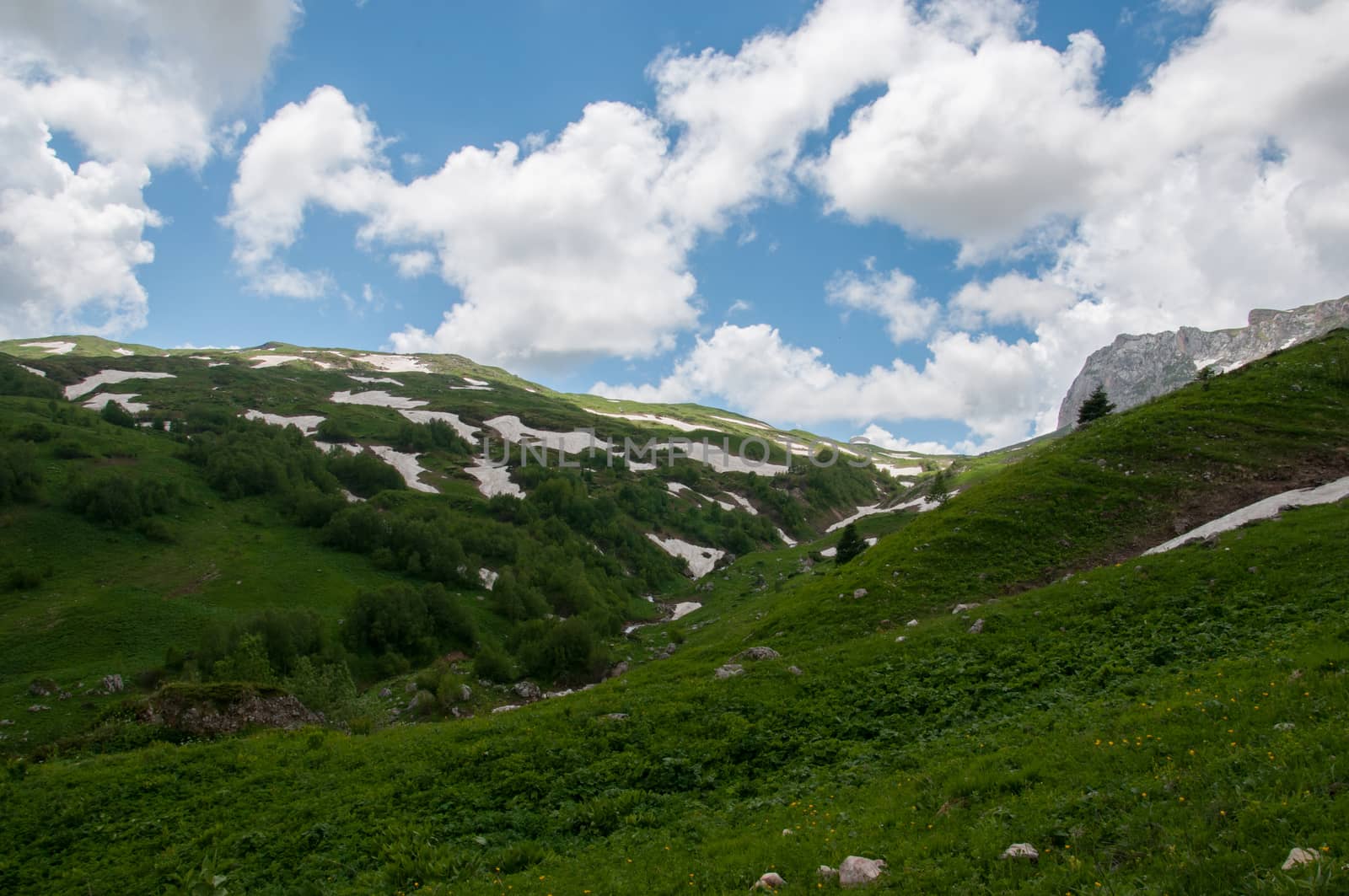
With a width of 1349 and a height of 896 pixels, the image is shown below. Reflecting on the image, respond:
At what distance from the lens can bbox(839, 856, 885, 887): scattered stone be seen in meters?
10.3

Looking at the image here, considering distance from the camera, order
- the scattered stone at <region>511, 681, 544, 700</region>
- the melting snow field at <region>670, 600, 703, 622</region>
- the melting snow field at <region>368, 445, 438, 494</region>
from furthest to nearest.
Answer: the melting snow field at <region>368, 445, 438, 494</region>, the melting snow field at <region>670, 600, 703, 622</region>, the scattered stone at <region>511, 681, 544, 700</region>

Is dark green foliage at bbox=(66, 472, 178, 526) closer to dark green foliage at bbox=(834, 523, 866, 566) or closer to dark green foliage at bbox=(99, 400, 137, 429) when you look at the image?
dark green foliage at bbox=(99, 400, 137, 429)

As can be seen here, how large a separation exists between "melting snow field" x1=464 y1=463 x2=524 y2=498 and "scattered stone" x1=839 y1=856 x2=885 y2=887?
129m

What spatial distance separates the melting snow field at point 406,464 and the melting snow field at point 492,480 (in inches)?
437

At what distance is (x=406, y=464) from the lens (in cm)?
14625

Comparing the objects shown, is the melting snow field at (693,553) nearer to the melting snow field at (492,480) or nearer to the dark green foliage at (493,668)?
the melting snow field at (492,480)

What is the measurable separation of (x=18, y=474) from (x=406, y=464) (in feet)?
228

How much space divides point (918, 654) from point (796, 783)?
899cm

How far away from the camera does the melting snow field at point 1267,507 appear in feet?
95.2

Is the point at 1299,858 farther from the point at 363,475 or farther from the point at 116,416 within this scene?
the point at 116,416

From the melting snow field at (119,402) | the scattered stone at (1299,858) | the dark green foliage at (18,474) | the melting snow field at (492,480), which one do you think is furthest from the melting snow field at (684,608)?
the melting snow field at (119,402)

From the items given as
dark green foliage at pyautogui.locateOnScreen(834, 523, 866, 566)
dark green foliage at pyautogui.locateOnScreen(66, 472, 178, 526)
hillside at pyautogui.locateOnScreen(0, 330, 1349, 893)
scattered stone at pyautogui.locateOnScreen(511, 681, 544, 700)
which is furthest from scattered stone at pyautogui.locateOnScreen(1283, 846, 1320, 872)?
dark green foliage at pyautogui.locateOnScreen(66, 472, 178, 526)

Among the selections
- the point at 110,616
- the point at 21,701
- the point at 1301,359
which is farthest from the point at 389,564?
the point at 1301,359

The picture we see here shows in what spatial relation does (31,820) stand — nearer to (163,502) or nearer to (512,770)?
(512,770)
